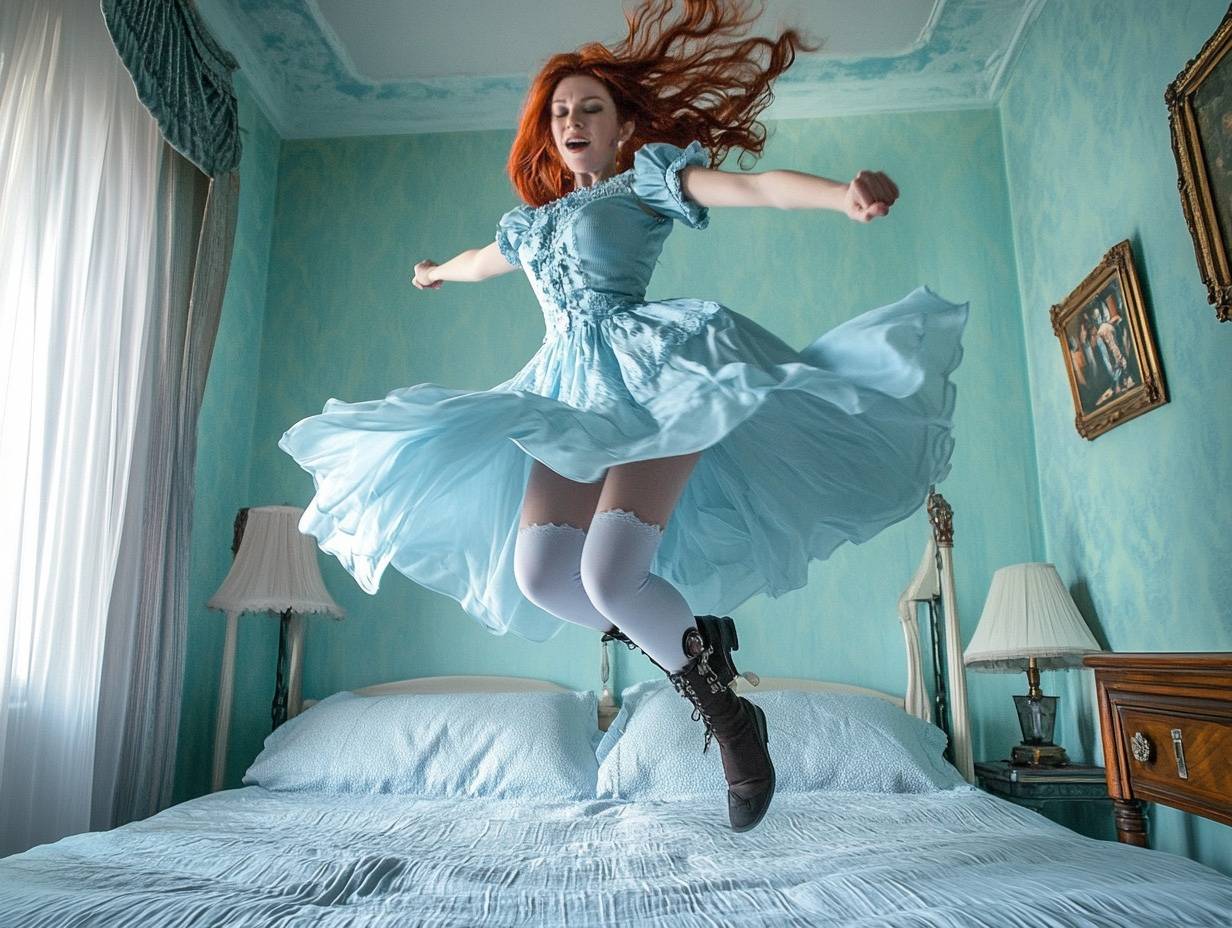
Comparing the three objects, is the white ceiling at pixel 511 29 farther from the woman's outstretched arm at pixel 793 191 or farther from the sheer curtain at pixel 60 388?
the woman's outstretched arm at pixel 793 191

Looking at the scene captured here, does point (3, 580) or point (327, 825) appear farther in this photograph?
point (3, 580)

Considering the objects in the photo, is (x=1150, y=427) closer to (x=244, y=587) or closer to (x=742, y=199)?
(x=742, y=199)

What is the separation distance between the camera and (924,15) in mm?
3338

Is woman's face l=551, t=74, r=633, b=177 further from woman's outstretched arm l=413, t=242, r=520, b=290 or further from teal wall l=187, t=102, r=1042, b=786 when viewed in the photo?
teal wall l=187, t=102, r=1042, b=786

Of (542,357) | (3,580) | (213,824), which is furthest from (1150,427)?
(3,580)

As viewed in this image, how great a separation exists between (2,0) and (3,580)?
1.33 m

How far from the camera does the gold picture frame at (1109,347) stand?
2.54m

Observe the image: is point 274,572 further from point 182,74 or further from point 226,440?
point 182,74

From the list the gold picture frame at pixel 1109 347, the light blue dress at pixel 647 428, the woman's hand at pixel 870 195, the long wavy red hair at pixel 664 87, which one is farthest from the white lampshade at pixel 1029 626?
the woman's hand at pixel 870 195

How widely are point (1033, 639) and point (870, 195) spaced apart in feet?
5.94

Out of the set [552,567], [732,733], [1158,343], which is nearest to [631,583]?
[552,567]

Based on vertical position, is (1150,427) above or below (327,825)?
above

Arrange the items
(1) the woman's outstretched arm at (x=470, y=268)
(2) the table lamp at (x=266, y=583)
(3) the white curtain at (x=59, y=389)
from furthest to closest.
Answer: (2) the table lamp at (x=266, y=583), (3) the white curtain at (x=59, y=389), (1) the woman's outstretched arm at (x=470, y=268)

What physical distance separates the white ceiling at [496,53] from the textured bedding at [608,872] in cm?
254
